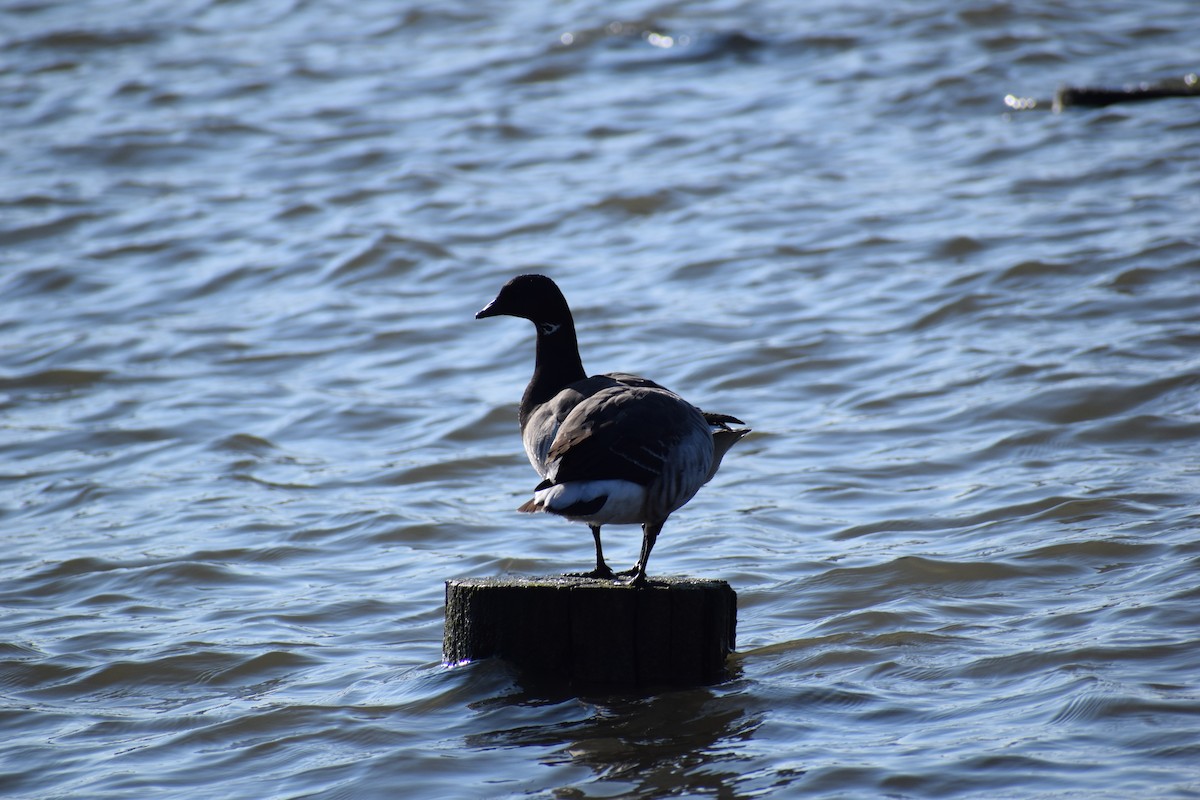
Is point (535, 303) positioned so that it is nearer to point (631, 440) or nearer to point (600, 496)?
point (631, 440)

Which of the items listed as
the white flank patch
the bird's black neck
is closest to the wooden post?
the white flank patch

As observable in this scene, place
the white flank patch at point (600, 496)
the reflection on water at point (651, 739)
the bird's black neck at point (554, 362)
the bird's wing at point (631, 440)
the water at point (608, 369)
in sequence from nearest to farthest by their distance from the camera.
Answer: the reflection on water at point (651, 739) → the white flank patch at point (600, 496) → the bird's wing at point (631, 440) → the water at point (608, 369) → the bird's black neck at point (554, 362)

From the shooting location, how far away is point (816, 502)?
9.02 m

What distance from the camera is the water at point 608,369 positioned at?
5887 mm

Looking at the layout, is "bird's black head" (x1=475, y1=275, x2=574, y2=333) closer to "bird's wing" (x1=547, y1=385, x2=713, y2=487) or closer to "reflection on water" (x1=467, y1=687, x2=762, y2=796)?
"bird's wing" (x1=547, y1=385, x2=713, y2=487)

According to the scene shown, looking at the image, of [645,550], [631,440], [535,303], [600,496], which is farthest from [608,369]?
[600,496]

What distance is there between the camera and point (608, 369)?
1152 centimetres

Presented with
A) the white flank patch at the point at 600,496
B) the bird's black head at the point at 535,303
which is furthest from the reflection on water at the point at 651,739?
the bird's black head at the point at 535,303

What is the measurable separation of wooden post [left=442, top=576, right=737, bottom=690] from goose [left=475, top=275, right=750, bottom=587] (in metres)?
0.15

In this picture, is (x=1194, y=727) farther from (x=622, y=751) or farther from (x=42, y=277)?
(x=42, y=277)

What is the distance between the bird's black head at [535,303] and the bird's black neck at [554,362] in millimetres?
25

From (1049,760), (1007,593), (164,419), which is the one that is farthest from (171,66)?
(1049,760)

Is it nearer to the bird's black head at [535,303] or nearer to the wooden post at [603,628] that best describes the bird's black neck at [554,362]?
the bird's black head at [535,303]

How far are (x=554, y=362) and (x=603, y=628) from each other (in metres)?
1.61
